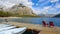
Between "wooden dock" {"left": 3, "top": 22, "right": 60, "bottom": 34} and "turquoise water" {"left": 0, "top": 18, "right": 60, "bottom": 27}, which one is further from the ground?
"turquoise water" {"left": 0, "top": 18, "right": 60, "bottom": 27}

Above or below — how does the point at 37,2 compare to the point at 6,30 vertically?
above

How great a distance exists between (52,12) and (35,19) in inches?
8.6

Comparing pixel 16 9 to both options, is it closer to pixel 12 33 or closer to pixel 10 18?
pixel 10 18

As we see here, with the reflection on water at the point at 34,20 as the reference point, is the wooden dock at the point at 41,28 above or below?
below

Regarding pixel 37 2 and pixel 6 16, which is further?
pixel 6 16

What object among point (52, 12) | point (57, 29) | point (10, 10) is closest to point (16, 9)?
point (10, 10)

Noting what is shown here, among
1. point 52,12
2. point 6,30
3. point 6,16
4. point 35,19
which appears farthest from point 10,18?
point 52,12

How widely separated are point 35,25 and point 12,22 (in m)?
0.31

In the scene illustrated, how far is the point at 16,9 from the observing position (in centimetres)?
164

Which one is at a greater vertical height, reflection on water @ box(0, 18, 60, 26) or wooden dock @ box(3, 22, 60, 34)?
reflection on water @ box(0, 18, 60, 26)

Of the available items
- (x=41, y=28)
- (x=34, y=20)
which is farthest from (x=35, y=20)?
(x=41, y=28)

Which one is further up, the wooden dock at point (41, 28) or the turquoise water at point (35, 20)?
the turquoise water at point (35, 20)

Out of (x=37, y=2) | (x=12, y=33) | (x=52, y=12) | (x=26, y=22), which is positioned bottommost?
(x=12, y=33)

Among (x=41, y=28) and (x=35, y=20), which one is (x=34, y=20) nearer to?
(x=35, y=20)
